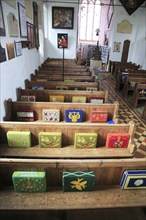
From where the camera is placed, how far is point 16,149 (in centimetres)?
186

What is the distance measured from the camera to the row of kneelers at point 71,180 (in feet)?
3.89

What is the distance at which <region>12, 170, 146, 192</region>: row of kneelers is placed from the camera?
3.89 ft

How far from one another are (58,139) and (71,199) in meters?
0.72

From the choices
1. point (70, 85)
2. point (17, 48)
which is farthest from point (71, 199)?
point (17, 48)

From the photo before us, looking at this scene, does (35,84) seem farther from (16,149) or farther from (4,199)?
(4,199)

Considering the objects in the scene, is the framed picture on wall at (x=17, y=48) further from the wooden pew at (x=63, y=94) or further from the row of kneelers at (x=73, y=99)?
the row of kneelers at (x=73, y=99)

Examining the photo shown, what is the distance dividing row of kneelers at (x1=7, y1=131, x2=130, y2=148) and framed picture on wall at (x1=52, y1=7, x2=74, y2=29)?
885 cm

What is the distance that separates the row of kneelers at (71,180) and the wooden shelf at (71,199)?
44 mm

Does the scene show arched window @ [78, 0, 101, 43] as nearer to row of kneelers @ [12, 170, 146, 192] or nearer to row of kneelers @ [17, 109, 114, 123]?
row of kneelers @ [17, 109, 114, 123]

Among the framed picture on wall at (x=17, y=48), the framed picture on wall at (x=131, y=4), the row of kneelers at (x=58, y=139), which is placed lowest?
the row of kneelers at (x=58, y=139)

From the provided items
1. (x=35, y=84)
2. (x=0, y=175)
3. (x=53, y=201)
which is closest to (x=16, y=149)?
(x=0, y=175)

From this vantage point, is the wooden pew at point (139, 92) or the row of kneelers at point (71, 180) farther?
the wooden pew at point (139, 92)

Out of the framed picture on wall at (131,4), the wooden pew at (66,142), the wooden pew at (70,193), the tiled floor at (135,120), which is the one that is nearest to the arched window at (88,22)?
the framed picture on wall at (131,4)

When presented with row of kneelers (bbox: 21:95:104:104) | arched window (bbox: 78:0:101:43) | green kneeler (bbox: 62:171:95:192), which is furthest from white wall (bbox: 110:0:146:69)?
green kneeler (bbox: 62:171:95:192)
